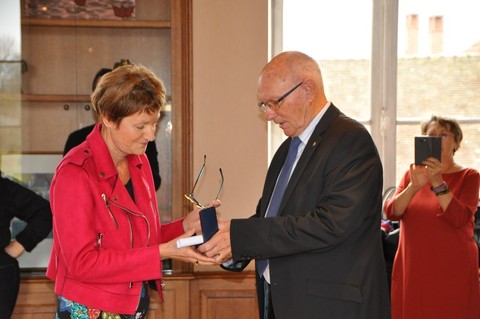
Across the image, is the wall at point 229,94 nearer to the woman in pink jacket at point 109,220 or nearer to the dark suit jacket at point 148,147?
the dark suit jacket at point 148,147

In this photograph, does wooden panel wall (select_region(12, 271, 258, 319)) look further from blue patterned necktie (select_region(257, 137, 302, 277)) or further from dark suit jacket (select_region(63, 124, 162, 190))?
blue patterned necktie (select_region(257, 137, 302, 277))

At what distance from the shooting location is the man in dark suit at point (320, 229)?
2070mm

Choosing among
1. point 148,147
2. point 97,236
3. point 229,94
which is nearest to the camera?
point 97,236

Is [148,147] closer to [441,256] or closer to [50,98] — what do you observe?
[50,98]

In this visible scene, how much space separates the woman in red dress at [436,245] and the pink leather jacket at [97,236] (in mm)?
1766

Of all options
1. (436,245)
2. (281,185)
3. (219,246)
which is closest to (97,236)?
(219,246)

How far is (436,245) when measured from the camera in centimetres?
343

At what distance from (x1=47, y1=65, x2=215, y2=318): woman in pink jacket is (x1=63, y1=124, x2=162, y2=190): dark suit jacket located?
3.92ft

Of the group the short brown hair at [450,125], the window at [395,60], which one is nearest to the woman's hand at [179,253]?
the short brown hair at [450,125]

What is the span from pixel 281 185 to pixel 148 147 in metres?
1.25

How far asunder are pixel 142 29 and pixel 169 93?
356 mm

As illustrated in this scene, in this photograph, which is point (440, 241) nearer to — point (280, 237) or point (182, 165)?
point (182, 165)

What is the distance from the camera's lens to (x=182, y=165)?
349 centimetres

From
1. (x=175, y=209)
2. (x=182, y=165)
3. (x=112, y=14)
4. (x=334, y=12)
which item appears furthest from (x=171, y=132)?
(x=334, y=12)
